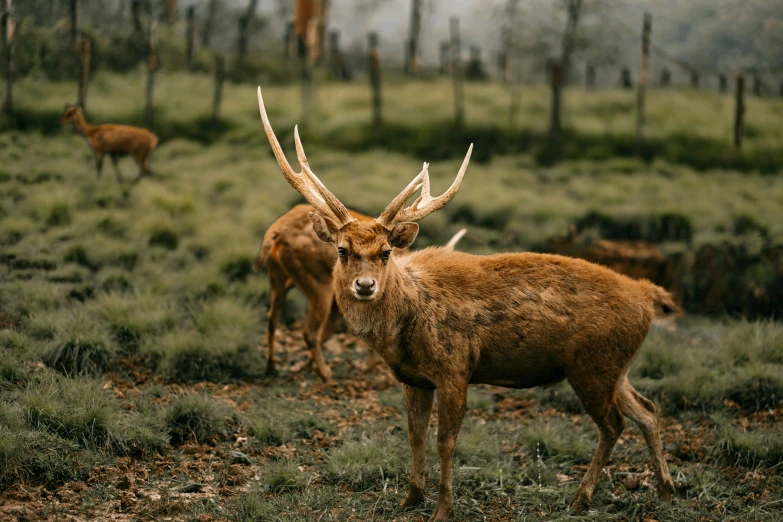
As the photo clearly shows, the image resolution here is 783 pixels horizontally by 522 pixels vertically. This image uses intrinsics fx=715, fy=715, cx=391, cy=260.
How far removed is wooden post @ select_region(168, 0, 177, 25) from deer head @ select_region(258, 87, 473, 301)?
360 inches

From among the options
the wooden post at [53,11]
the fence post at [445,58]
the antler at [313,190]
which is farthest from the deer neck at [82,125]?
the fence post at [445,58]

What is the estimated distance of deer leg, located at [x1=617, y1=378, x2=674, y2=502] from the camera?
5117mm

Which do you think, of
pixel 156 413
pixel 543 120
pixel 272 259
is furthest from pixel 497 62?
pixel 156 413

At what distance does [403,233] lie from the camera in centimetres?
482

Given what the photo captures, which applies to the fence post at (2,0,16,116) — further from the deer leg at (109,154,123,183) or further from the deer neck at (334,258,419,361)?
the deer neck at (334,258,419,361)

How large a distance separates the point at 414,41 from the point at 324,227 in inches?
912

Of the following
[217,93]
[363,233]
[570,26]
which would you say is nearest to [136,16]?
[217,93]

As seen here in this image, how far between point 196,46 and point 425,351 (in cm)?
1169

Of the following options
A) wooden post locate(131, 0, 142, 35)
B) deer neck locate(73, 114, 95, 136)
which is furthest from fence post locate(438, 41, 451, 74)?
deer neck locate(73, 114, 95, 136)

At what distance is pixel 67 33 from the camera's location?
9.91 m

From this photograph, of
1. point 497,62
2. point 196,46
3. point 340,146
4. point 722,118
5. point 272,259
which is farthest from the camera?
point 497,62

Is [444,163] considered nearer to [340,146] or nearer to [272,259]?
[340,146]

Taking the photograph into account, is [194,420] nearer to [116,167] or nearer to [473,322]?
[473,322]

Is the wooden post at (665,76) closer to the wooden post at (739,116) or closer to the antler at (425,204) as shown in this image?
the wooden post at (739,116)
